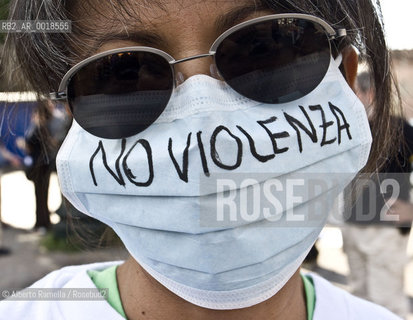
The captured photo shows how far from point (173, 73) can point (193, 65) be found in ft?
0.16

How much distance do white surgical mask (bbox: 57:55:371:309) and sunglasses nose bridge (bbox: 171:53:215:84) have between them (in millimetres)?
21

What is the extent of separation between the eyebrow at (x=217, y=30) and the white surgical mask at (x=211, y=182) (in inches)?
4.8

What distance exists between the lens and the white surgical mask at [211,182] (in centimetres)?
113

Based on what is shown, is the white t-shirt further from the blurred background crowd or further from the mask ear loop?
the mask ear loop

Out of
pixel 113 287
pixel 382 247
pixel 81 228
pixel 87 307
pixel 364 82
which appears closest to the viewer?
pixel 87 307

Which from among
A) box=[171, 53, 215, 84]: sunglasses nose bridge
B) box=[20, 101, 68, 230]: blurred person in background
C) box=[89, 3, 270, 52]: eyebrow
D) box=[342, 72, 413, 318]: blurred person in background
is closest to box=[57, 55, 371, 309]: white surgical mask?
box=[171, 53, 215, 84]: sunglasses nose bridge

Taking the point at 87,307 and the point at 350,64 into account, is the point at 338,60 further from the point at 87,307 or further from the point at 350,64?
the point at 87,307

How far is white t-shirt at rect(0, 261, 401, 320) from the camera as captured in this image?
4.15 ft

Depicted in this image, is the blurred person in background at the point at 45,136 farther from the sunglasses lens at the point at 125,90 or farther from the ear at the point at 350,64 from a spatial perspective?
the ear at the point at 350,64

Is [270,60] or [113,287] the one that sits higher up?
Result: [270,60]

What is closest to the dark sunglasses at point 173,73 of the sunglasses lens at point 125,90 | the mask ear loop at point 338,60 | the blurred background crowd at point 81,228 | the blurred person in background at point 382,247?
the sunglasses lens at point 125,90

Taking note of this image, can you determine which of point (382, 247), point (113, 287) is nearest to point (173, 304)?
point (113, 287)

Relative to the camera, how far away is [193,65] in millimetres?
1176

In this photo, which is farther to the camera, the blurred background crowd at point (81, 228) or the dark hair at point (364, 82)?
the blurred background crowd at point (81, 228)
